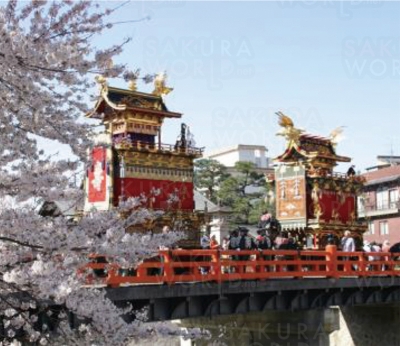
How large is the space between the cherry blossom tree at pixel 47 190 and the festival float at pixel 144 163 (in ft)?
54.5

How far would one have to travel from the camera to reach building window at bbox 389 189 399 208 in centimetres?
4672

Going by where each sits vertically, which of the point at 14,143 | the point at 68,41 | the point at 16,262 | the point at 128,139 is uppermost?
the point at 128,139

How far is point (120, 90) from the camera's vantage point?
85.5ft

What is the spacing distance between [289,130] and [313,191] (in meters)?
3.47

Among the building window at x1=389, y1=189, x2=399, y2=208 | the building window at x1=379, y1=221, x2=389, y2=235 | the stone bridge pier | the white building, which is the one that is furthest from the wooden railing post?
the white building

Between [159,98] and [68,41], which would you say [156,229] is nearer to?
[159,98]

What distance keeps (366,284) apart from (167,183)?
394 inches

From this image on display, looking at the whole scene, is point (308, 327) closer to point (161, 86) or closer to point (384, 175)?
point (161, 86)

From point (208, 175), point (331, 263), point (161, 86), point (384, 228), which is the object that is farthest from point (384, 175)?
point (331, 263)

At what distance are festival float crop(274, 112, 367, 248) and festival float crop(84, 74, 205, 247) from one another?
6.71 metres

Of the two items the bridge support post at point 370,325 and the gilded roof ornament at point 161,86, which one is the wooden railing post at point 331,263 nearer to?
the bridge support post at point 370,325

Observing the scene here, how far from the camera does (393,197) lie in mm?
47375

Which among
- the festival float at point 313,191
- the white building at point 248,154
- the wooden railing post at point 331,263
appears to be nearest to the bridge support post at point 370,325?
the wooden railing post at point 331,263

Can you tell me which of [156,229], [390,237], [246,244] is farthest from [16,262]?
[390,237]
